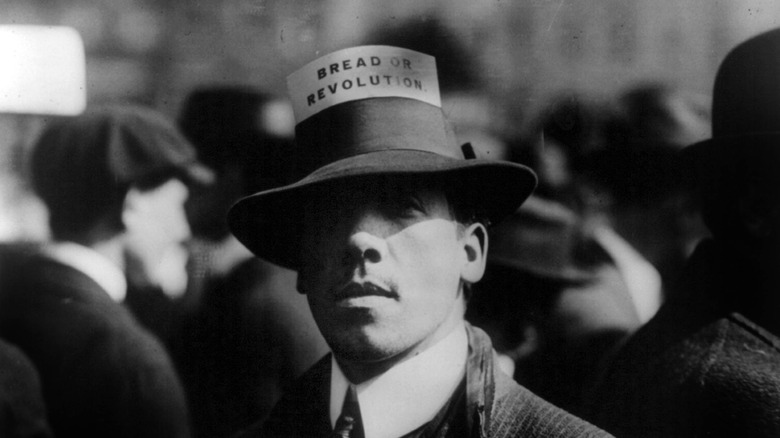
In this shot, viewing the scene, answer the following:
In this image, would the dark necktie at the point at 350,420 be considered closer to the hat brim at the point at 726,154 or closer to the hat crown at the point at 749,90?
the hat brim at the point at 726,154

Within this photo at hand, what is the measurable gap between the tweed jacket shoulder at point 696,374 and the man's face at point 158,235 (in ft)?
5.13

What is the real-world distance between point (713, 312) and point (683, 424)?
1.37ft

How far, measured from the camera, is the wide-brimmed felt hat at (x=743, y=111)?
9.77 ft

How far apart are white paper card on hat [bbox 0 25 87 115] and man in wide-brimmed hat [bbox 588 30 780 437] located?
220cm

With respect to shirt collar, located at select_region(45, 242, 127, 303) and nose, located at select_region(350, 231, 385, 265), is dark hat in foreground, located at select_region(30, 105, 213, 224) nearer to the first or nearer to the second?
shirt collar, located at select_region(45, 242, 127, 303)

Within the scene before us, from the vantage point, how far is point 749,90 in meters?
3.03

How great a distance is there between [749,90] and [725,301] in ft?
2.56

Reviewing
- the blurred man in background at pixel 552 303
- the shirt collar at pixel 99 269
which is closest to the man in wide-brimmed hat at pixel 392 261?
the blurred man in background at pixel 552 303

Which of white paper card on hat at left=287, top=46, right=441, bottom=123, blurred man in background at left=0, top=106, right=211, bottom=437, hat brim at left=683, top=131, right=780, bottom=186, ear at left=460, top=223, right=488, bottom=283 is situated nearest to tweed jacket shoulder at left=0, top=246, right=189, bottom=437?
blurred man in background at left=0, top=106, right=211, bottom=437

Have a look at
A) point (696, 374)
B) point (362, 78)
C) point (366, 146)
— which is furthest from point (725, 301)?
point (362, 78)

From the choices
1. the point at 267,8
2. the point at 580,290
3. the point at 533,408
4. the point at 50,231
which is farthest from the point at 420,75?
the point at 50,231

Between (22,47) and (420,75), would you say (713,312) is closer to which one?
(420,75)

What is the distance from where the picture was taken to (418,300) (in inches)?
106

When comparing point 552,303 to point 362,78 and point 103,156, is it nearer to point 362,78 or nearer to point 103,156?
point 362,78
